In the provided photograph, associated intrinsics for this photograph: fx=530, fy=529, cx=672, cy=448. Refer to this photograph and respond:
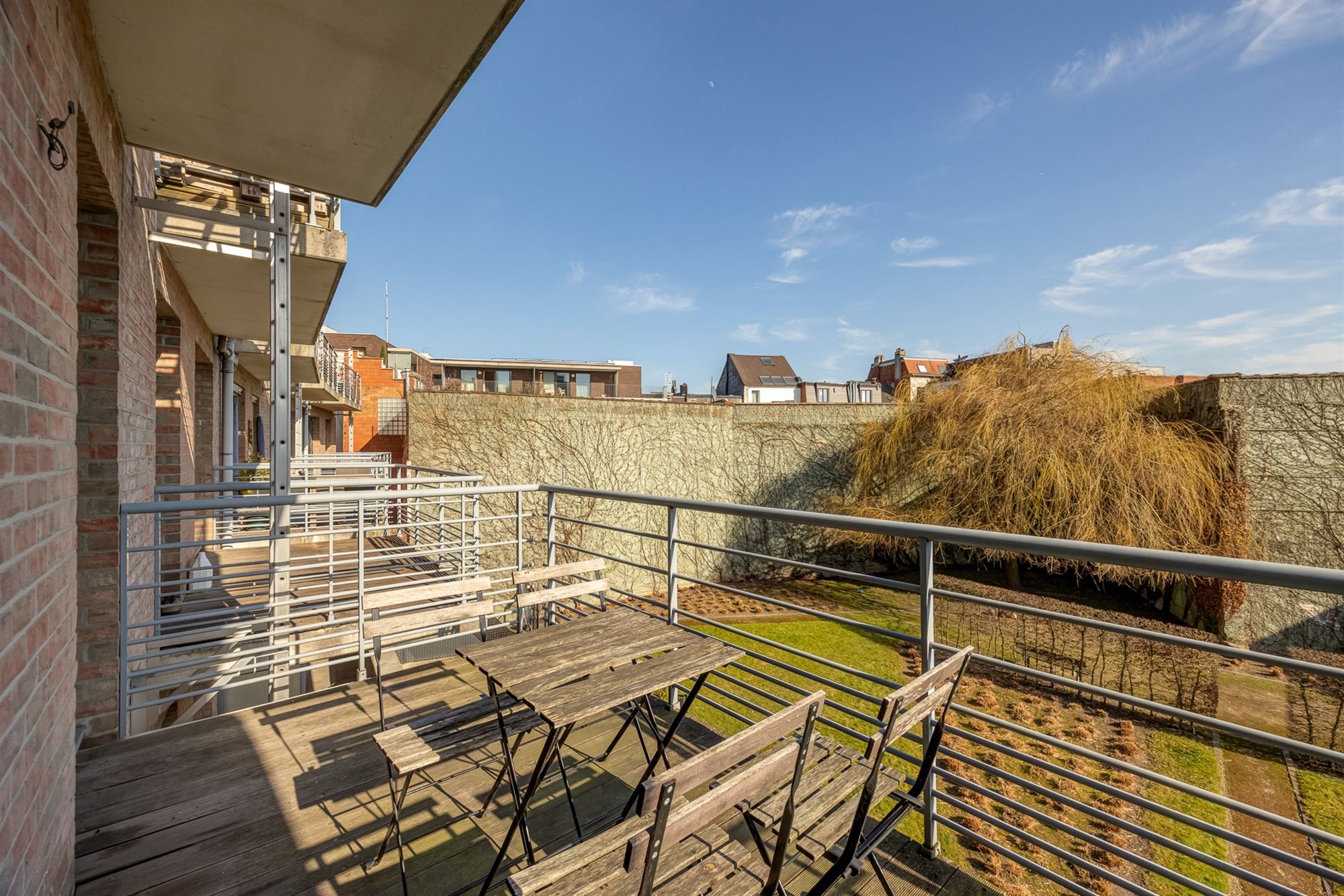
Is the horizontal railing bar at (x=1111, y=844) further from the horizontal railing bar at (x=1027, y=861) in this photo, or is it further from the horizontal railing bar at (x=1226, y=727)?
the horizontal railing bar at (x=1226, y=727)

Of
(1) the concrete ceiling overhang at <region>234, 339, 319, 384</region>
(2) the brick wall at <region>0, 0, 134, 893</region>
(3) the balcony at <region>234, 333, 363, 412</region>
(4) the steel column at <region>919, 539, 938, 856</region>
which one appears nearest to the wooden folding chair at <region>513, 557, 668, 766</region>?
(4) the steel column at <region>919, 539, 938, 856</region>

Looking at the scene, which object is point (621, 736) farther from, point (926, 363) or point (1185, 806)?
point (926, 363)

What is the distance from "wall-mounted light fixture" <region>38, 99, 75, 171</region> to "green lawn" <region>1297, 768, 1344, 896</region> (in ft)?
29.0

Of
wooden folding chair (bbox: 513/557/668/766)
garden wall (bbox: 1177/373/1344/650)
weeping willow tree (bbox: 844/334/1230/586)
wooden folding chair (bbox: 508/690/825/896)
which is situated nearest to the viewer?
wooden folding chair (bbox: 508/690/825/896)

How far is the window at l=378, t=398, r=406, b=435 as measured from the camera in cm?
1947

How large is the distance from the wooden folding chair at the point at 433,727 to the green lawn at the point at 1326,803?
6.99 meters

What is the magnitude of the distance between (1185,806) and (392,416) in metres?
21.7

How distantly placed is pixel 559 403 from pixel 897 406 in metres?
7.79

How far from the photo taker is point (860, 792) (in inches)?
66.1

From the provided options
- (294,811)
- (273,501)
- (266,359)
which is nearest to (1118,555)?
(294,811)

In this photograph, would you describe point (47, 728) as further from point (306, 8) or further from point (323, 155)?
point (323, 155)

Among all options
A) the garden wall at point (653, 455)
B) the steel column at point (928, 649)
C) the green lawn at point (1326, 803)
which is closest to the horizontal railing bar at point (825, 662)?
the steel column at point (928, 649)

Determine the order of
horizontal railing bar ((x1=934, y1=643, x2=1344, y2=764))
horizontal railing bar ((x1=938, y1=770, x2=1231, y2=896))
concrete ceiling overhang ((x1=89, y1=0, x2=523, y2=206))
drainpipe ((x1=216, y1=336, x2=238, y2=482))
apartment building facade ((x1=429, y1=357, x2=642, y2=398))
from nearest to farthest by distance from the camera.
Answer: horizontal railing bar ((x1=934, y1=643, x2=1344, y2=764)), horizontal railing bar ((x1=938, y1=770, x2=1231, y2=896)), concrete ceiling overhang ((x1=89, y1=0, x2=523, y2=206)), drainpipe ((x1=216, y1=336, x2=238, y2=482)), apartment building facade ((x1=429, y1=357, x2=642, y2=398))

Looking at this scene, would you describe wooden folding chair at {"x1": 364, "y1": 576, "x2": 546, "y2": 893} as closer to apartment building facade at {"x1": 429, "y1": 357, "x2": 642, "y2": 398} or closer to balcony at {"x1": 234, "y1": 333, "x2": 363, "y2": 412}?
balcony at {"x1": 234, "y1": 333, "x2": 363, "y2": 412}
